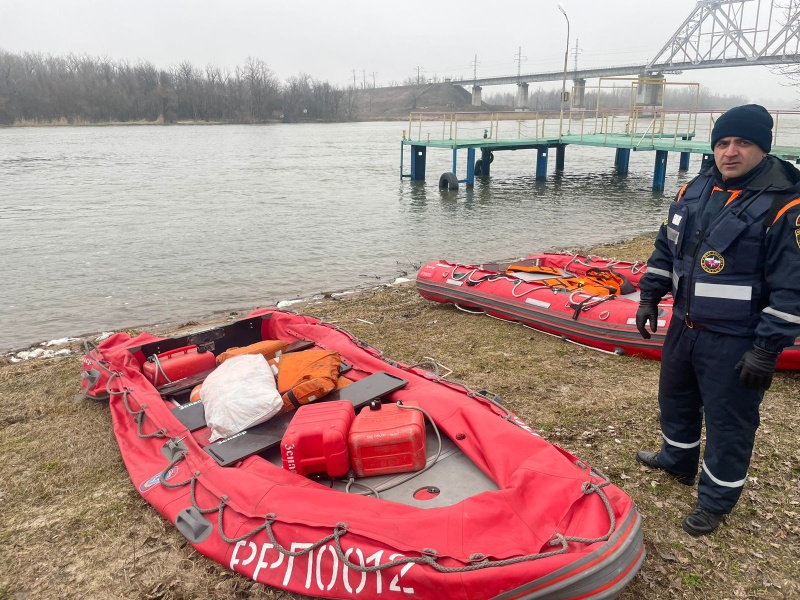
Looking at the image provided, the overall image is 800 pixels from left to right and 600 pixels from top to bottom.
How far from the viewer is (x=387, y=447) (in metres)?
3.18

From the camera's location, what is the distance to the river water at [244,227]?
988 cm

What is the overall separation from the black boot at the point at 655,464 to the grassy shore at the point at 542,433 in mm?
51

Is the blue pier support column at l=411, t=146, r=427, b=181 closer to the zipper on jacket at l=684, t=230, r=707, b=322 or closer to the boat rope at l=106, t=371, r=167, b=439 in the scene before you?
the boat rope at l=106, t=371, r=167, b=439

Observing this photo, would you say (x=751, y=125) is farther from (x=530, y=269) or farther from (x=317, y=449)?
(x=530, y=269)

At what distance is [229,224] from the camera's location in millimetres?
15906

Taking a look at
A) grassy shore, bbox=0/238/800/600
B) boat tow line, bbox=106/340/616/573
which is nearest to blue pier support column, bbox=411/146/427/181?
grassy shore, bbox=0/238/800/600

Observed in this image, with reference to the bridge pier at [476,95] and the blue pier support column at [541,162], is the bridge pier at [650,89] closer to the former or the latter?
the blue pier support column at [541,162]

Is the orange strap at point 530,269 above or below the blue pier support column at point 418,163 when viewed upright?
below

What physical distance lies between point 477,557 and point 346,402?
4.62 ft

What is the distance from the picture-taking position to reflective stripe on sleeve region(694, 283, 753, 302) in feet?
8.64

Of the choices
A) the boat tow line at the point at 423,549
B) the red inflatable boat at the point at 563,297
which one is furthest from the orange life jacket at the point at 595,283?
the boat tow line at the point at 423,549

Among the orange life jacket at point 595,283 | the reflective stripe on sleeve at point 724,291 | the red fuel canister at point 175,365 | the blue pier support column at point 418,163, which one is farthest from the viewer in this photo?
the blue pier support column at point 418,163

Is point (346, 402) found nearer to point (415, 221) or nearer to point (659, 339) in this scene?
point (659, 339)

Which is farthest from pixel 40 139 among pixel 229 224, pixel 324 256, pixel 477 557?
pixel 477 557
